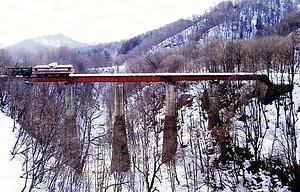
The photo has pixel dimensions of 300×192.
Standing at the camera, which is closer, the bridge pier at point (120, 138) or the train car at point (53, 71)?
the bridge pier at point (120, 138)

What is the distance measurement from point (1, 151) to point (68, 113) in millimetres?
16938

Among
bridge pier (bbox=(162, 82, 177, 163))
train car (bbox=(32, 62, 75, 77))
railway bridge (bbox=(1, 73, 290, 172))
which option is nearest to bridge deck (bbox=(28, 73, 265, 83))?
railway bridge (bbox=(1, 73, 290, 172))

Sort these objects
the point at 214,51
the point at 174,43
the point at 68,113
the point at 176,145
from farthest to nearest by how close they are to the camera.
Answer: the point at 174,43 → the point at 214,51 → the point at 176,145 → the point at 68,113

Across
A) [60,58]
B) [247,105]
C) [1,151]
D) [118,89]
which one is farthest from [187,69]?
[60,58]

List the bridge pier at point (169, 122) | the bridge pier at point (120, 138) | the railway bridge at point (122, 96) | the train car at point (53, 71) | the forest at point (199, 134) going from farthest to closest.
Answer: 1. the train car at point (53, 71)
2. the bridge pier at point (169, 122)
3. the railway bridge at point (122, 96)
4. the bridge pier at point (120, 138)
5. the forest at point (199, 134)

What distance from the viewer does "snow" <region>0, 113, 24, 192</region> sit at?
891cm

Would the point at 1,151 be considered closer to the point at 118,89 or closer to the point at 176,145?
the point at 118,89

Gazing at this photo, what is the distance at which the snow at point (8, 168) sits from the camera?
8911mm

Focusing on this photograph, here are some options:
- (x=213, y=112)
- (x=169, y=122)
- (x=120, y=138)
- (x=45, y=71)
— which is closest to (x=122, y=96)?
(x=120, y=138)

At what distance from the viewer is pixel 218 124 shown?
30812 millimetres

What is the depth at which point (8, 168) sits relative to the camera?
32.4 feet

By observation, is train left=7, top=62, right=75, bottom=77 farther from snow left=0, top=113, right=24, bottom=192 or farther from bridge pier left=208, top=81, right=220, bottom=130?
snow left=0, top=113, right=24, bottom=192

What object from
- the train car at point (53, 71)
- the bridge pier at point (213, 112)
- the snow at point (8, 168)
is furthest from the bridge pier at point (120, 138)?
the snow at point (8, 168)

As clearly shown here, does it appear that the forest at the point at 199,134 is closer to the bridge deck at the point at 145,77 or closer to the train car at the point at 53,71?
the bridge deck at the point at 145,77
